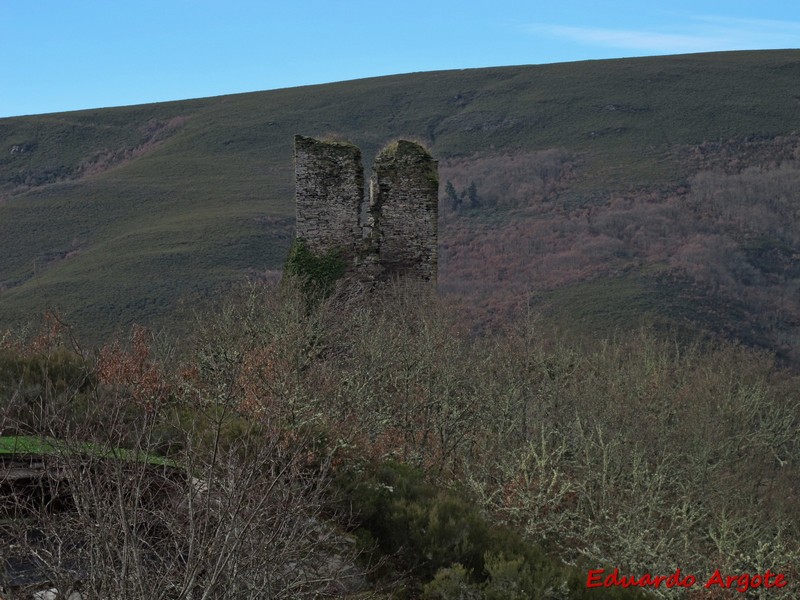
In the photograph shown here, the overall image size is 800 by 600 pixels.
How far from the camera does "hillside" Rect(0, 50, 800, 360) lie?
68812mm

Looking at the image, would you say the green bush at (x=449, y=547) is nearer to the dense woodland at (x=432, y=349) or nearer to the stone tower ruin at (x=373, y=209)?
the dense woodland at (x=432, y=349)

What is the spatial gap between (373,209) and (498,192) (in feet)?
267

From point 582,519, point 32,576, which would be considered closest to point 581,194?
point 582,519

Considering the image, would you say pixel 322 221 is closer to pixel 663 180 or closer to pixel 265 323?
pixel 265 323

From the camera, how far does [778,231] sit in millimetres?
86312

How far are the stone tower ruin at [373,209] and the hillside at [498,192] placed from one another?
26.1 meters

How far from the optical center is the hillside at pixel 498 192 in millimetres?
68812

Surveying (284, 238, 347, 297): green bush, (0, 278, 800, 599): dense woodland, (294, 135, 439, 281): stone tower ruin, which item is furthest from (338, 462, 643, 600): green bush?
(294, 135, 439, 281): stone tower ruin

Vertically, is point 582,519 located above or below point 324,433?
below

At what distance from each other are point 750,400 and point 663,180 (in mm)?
73914

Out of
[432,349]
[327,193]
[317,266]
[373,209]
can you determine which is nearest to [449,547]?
[432,349]

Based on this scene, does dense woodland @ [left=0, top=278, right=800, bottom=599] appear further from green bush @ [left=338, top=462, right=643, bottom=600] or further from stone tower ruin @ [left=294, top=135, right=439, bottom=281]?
stone tower ruin @ [left=294, top=135, right=439, bottom=281]

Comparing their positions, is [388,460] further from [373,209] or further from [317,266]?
[373,209]

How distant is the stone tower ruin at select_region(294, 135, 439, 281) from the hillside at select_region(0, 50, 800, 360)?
1027 inches
